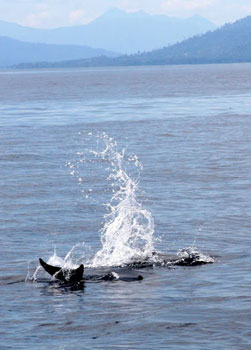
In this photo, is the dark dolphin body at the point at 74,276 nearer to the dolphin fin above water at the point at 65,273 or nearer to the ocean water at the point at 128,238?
the dolphin fin above water at the point at 65,273

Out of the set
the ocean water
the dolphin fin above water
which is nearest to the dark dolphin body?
the dolphin fin above water

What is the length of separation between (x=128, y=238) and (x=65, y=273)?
16.2 feet

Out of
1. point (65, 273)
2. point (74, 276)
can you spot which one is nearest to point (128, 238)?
point (65, 273)

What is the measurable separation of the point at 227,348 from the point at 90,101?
102 metres

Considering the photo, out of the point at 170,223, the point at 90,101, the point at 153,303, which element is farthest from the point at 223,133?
the point at 90,101

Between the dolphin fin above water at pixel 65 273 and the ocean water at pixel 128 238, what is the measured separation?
35 cm

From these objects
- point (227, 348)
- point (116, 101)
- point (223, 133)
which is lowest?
point (227, 348)

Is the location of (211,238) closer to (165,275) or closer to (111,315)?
(165,275)

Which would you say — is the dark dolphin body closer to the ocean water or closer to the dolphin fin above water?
the dolphin fin above water

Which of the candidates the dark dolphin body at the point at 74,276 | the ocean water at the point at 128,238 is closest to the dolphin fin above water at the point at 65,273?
the dark dolphin body at the point at 74,276

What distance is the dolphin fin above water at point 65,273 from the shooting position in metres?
22.1

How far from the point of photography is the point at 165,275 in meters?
22.6

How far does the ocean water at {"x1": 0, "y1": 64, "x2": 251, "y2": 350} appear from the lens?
59.2 feet

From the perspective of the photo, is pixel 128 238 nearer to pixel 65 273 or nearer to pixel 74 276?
pixel 65 273
